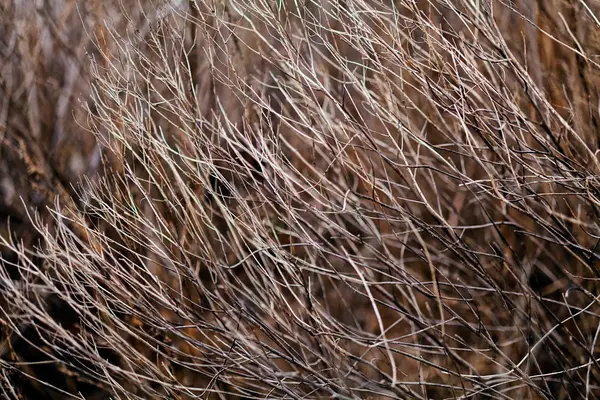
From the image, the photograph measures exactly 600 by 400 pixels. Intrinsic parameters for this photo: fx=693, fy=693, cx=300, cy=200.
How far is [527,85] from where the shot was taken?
9.67 ft

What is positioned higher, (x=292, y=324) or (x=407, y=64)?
(x=407, y=64)

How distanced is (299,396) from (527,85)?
5.53 feet

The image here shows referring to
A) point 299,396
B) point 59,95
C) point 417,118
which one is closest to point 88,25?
point 59,95

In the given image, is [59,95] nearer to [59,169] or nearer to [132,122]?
[59,169]

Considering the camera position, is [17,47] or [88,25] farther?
[17,47]

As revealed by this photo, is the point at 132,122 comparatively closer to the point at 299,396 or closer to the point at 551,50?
the point at 299,396

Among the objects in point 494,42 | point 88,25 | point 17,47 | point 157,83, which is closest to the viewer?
point 494,42

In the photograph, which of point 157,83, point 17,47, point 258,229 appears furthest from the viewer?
point 17,47

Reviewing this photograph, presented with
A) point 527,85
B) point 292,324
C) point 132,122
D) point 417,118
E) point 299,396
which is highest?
point 132,122

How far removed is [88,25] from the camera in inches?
245

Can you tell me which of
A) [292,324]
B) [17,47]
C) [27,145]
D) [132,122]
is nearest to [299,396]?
Answer: [292,324]

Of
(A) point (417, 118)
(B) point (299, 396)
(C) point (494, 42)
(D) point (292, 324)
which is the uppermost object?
(C) point (494, 42)

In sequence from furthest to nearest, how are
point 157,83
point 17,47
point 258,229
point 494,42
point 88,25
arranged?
point 17,47
point 88,25
point 157,83
point 258,229
point 494,42

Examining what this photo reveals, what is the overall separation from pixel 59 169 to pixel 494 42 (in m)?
4.76
